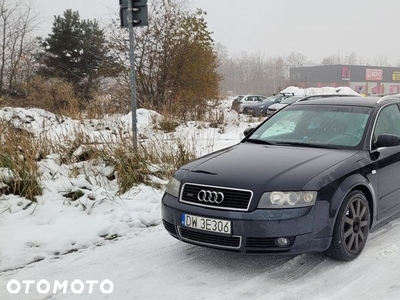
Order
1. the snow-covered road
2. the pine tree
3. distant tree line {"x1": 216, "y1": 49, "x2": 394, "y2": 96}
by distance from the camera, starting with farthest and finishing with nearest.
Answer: distant tree line {"x1": 216, "y1": 49, "x2": 394, "y2": 96}, the pine tree, the snow-covered road

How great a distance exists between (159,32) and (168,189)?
49.8 feet

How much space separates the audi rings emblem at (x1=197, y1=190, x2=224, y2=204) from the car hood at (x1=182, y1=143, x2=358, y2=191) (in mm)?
86

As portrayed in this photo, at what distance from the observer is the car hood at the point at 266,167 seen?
141 inches

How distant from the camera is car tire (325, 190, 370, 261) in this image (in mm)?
3682

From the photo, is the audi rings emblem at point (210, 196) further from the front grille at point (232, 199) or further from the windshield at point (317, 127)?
the windshield at point (317, 127)

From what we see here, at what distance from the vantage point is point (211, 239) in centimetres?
361

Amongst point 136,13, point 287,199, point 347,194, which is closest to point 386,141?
point 347,194

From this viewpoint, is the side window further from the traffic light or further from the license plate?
the traffic light

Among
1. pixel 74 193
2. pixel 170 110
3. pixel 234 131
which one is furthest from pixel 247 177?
pixel 234 131

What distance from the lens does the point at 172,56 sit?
1838 cm

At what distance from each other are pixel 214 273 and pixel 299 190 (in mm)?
1052

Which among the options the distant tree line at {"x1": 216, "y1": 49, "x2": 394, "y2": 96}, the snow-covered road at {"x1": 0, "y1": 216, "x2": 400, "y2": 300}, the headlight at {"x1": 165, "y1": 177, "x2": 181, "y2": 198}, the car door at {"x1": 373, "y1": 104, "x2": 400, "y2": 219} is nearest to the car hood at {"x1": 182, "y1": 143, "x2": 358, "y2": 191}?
the headlight at {"x1": 165, "y1": 177, "x2": 181, "y2": 198}

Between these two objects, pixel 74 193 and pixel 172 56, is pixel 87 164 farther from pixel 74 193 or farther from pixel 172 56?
pixel 172 56

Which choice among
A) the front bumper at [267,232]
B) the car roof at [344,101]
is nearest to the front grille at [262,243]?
the front bumper at [267,232]
